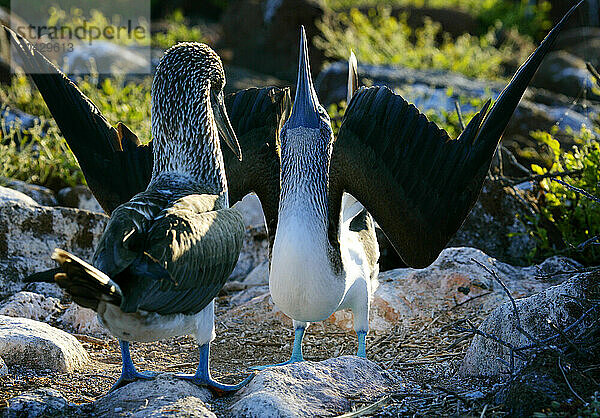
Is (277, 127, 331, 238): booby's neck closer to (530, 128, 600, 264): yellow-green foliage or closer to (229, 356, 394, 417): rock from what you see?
(229, 356, 394, 417): rock

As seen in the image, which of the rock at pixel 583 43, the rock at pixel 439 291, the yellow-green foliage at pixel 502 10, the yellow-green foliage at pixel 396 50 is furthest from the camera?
the yellow-green foliage at pixel 502 10

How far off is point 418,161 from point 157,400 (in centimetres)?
196

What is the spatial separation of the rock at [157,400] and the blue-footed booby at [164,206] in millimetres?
121

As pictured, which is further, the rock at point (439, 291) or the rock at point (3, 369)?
the rock at point (439, 291)

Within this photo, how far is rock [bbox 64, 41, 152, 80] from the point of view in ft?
38.2

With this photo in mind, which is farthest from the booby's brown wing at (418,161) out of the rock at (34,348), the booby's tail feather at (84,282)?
the rock at (34,348)

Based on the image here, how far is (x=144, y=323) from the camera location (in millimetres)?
3412

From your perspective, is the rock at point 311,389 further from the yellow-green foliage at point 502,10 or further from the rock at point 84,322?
the yellow-green foliage at point 502,10

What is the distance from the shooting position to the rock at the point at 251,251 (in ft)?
21.7

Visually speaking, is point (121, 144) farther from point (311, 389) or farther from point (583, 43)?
point (583, 43)

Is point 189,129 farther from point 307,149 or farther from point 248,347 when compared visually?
point 248,347

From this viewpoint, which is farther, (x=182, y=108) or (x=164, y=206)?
(x=182, y=108)

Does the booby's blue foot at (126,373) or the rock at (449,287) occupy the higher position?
the rock at (449,287)

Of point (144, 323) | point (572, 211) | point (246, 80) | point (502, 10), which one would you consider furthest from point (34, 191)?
point (502, 10)
